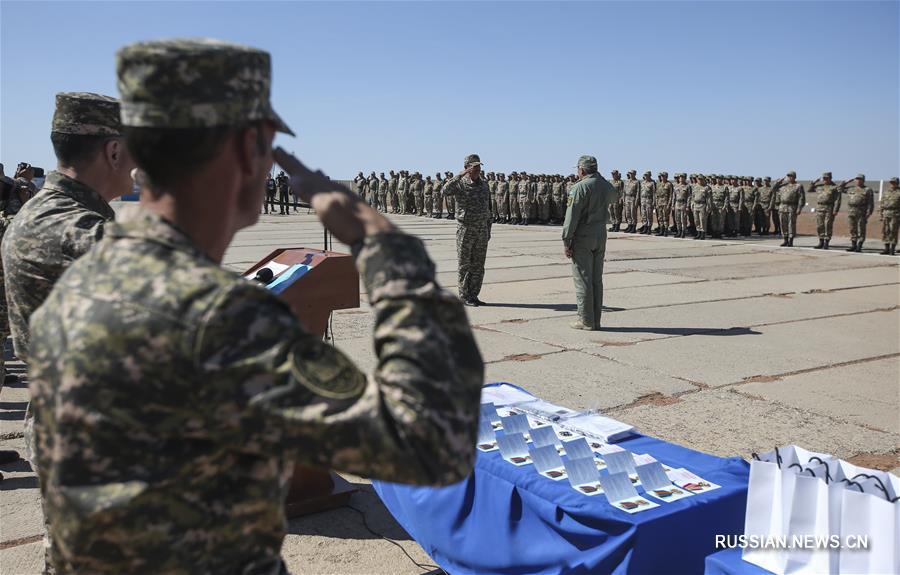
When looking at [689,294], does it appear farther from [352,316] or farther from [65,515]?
[65,515]

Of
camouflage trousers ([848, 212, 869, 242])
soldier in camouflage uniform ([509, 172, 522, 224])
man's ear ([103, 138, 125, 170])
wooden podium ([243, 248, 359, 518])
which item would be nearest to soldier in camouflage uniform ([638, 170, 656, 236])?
soldier in camouflage uniform ([509, 172, 522, 224])

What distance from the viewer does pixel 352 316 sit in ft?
30.4

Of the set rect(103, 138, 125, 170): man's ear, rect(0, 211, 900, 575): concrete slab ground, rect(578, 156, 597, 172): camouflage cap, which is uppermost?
rect(578, 156, 597, 172): camouflage cap

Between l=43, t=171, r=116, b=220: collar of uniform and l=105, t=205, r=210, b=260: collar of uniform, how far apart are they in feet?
5.42

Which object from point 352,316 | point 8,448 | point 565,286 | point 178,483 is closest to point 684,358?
point 352,316

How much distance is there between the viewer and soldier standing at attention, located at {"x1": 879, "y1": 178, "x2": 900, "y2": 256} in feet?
58.3

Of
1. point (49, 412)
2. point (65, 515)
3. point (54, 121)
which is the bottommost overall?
point (65, 515)

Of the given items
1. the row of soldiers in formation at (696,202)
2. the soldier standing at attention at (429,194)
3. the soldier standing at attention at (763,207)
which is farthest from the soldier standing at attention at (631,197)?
the soldier standing at attention at (429,194)

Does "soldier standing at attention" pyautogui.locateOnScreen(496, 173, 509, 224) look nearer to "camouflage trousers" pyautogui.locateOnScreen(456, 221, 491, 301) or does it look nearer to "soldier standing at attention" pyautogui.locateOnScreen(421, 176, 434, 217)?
"soldier standing at attention" pyautogui.locateOnScreen(421, 176, 434, 217)

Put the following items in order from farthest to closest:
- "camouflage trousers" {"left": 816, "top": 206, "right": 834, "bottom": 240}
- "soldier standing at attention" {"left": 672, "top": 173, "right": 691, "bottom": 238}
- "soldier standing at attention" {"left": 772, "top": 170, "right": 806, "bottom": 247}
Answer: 1. "soldier standing at attention" {"left": 672, "top": 173, "right": 691, "bottom": 238}
2. "soldier standing at attention" {"left": 772, "top": 170, "right": 806, "bottom": 247}
3. "camouflage trousers" {"left": 816, "top": 206, "right": 834, "bottom": 240}

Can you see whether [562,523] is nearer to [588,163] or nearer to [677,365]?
[677,365]

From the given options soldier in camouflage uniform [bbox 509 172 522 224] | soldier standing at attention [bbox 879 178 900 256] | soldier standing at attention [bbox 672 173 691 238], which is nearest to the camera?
soldier standing at attention [bbox 879 178 900 256]

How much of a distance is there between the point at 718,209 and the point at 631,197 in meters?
2.95

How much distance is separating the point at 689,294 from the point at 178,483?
10.8m
